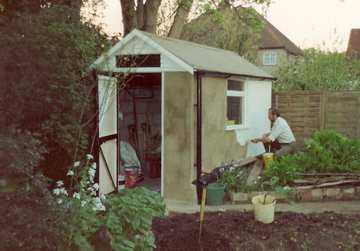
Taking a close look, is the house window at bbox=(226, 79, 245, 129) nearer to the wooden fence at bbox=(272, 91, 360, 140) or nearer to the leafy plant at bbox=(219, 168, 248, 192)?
the leafy plant at bbox=(219, 168, 248, 192)

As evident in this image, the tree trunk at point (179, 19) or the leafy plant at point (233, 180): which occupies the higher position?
the tree trunk at point (179, 19)

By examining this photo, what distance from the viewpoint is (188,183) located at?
10.4 meters

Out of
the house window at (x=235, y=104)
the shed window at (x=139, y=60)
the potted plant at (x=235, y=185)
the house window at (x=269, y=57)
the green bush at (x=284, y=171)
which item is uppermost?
the house window at (x=269, y=57)

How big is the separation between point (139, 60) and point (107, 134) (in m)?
1.69

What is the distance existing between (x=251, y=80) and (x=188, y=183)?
472 cm

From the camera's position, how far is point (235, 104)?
13.2m

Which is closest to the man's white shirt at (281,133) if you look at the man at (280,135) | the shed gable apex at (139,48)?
the man at (280,135)

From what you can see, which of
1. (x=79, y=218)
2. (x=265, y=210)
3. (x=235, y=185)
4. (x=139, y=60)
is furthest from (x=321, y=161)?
(x=79, y=218)

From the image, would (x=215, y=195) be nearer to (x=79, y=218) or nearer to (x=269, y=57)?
(x=79, y=218)

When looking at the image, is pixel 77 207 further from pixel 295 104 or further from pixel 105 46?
pixel 295 104

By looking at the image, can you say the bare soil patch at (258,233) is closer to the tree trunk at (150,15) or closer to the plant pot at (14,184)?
the plant pot at (14,184)

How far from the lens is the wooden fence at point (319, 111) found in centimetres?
1497

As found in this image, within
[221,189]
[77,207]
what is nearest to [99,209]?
[77,207]

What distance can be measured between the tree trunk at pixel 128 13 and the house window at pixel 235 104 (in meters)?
6.23
